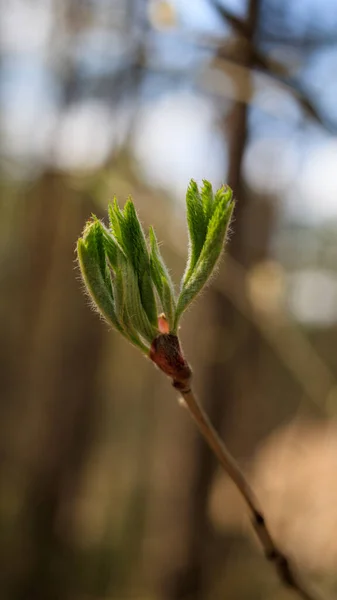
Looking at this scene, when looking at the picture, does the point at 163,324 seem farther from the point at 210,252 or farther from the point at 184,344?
the point at 184,344

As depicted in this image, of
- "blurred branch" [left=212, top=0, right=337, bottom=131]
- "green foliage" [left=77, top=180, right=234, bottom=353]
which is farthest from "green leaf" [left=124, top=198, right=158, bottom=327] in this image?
"blurred branch" [left=212, top=0, right=337, bottom=131]

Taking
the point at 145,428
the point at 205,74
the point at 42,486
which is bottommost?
the point at 145,428

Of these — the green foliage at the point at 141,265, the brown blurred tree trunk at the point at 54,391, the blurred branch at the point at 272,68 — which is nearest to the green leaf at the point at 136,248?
the green foliage at the point at 141,265

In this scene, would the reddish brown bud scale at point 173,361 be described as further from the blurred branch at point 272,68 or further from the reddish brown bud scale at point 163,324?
the blurred branch at point 272,68

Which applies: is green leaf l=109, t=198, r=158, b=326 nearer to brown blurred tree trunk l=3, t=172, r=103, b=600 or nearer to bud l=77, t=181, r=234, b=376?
bud l=77, t=181, r=234, b=376

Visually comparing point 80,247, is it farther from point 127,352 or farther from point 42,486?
point 127,352

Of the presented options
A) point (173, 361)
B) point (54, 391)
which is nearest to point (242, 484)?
point (173, 361)

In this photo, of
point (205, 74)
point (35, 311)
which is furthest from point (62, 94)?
point (205, 74)
